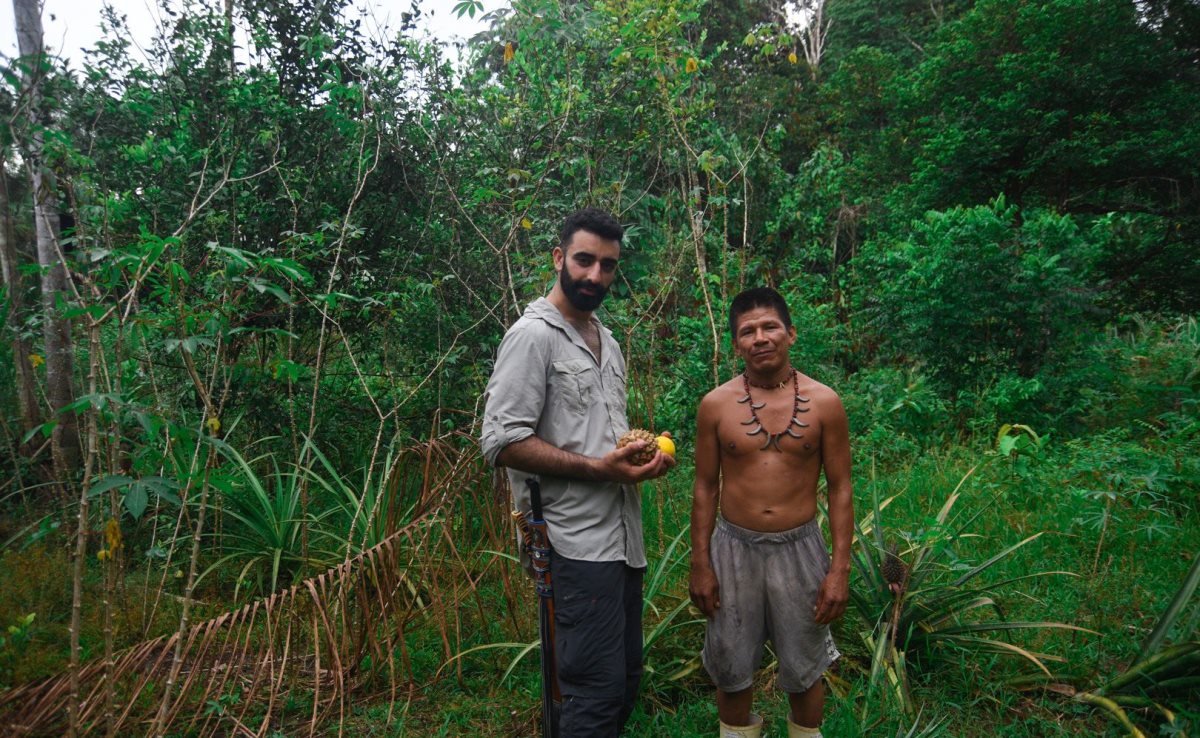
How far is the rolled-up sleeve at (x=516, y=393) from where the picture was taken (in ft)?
7.19

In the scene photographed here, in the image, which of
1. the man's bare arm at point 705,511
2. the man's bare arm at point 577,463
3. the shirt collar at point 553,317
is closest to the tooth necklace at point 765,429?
the man's bare arm at point 705,511

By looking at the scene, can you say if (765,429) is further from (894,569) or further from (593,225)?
(894,569)

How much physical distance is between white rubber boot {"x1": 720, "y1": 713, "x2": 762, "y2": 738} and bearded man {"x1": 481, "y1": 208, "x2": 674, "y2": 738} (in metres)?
0.46

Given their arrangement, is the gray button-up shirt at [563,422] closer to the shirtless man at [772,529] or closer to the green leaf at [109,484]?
the shirtless man at [772,529]

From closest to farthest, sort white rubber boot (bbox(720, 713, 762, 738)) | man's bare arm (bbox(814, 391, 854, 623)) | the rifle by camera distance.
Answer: the rifle
man's bare arm (bbox(814, 391, 854, 623))
white rubber boot (bbox(720, 713, 762, 738))

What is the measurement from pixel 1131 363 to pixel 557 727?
24.9 ft

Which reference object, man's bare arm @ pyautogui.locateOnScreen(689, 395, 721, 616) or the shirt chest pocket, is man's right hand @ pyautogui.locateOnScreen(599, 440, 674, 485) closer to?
the shirt chest pocket

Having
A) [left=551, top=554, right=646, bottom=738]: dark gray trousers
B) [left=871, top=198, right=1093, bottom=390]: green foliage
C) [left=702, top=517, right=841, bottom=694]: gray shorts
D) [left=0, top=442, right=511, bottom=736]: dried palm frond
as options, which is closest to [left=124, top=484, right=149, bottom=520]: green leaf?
[left=0, top=442, right=511, bottom=736]: dried palm frond

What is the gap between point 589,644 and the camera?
86.8 inches

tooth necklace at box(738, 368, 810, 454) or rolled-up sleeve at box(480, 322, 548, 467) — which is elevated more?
rolled-up sleeve at box(480, 322, 548, 467)

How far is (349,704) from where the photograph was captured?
3.14 meters

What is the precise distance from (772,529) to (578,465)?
695 mm

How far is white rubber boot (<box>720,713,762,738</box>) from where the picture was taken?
251cm

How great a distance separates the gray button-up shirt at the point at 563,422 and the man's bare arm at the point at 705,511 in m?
0.21
